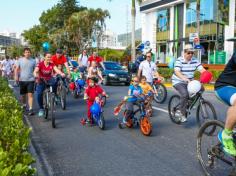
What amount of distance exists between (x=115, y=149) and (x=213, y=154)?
2.59 metres

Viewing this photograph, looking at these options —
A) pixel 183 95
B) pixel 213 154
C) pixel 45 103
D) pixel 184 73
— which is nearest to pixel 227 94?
pixel 213 154

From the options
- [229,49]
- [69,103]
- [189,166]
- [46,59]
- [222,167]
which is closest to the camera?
[222,167]

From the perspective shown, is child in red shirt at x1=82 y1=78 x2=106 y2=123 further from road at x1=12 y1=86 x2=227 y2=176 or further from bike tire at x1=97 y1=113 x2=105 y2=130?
road at x1=12 y1=86 x2=227 y2=176

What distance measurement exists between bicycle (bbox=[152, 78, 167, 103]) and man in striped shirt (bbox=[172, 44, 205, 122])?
15.7 feet

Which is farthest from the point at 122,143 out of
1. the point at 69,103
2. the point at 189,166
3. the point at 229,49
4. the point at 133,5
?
the point at 229,49

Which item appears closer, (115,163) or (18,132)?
(18,132)

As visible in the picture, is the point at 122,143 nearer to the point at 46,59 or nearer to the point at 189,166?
the point at 189,166

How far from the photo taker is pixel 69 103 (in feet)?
48.4

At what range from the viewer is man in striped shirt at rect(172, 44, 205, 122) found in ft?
30.4

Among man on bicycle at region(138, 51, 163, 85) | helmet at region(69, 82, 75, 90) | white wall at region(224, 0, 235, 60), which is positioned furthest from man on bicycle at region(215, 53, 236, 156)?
white wall at region(224, 0, 235, 60)

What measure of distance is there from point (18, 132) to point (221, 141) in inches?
92.9

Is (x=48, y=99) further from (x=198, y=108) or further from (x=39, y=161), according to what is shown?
(x=39, y=161)

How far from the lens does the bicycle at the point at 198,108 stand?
863cm

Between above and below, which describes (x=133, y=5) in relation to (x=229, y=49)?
above
